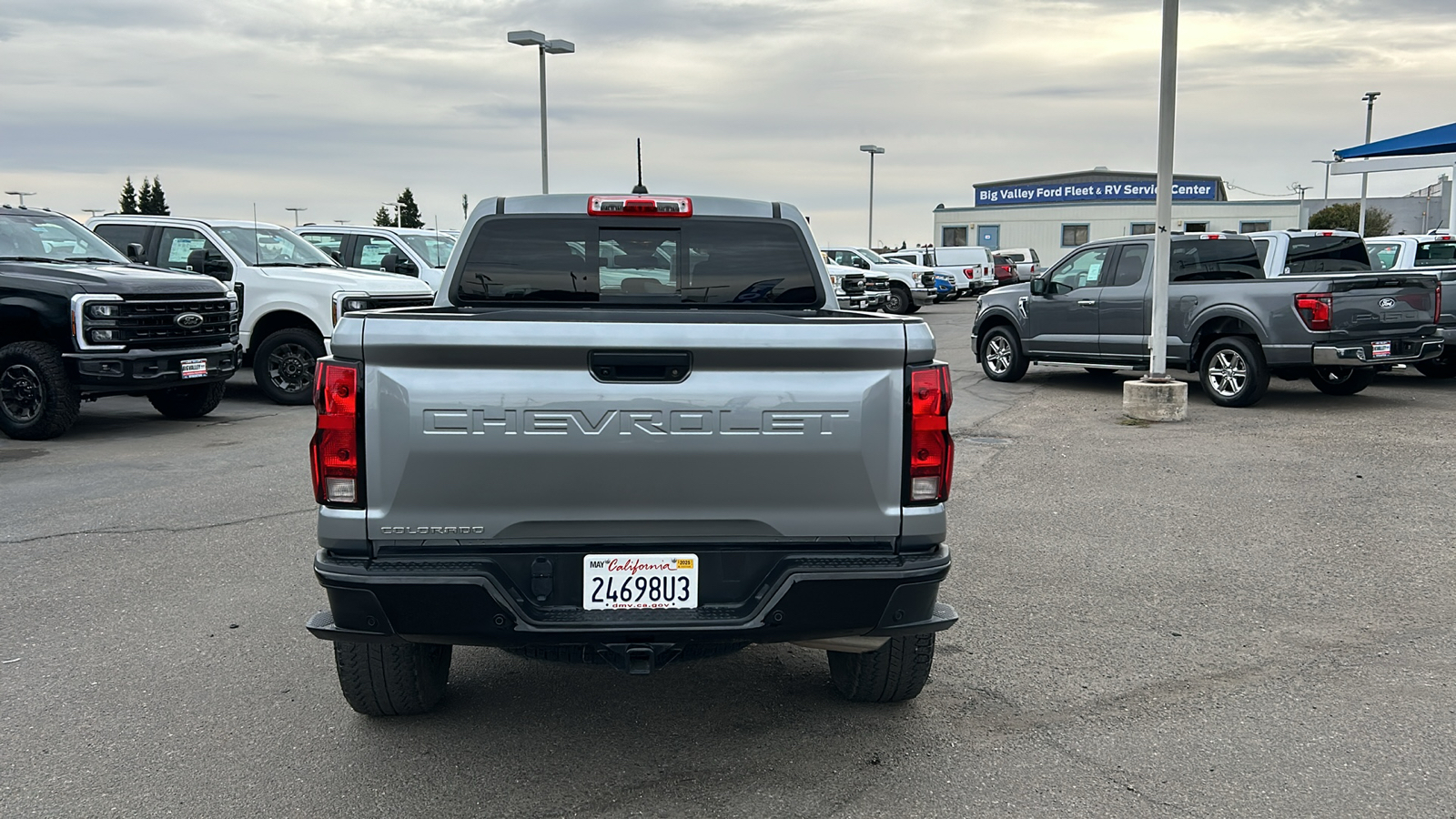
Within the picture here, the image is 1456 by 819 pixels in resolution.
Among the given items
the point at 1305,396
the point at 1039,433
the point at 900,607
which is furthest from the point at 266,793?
the point at 1305,396

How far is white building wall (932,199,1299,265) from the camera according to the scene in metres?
64.4

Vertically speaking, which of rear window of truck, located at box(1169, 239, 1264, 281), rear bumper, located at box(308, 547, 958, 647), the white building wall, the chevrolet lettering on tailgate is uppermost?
the white building wall

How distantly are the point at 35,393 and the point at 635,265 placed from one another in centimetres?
832

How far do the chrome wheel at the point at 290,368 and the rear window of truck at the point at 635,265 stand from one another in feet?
30.1

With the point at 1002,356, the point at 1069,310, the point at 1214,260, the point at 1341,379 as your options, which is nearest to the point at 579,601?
the point at 1214,260

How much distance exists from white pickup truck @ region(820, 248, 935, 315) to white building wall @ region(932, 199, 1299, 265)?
31.4 metres

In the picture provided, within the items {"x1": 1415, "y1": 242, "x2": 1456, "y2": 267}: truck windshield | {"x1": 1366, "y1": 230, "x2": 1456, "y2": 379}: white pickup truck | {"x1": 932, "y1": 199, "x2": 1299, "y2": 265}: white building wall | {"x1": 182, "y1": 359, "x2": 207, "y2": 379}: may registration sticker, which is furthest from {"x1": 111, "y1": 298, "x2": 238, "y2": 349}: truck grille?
{"x1": 932, "y1": 199, "x2": 1299, "y2": 265}: white building wall

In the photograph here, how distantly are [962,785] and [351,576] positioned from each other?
1.98 metres

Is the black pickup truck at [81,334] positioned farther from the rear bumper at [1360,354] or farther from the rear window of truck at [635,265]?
the rear bumper at [1360,354]

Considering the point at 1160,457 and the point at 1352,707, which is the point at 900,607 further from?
the point at 1160,457

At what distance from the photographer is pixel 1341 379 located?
13352 mm

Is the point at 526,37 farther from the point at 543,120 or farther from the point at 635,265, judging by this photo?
the point at 635,265

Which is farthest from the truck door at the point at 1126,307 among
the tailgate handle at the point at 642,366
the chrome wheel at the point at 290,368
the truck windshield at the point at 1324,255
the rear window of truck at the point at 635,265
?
the tailgate handle at the point at 642,366

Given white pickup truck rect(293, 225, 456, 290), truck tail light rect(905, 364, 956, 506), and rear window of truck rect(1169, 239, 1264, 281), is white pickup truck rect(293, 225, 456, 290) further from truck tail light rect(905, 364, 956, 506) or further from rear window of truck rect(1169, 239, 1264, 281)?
truck tail light rect(905, 364, 956, 506)
